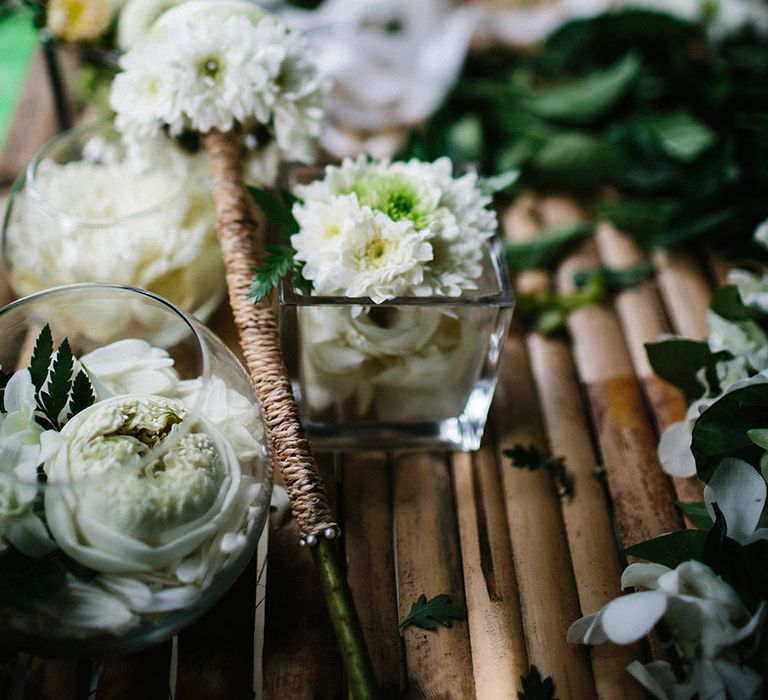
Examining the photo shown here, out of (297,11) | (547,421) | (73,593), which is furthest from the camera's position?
(297,11)

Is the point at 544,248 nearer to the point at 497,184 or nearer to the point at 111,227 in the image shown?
the point at 497,184

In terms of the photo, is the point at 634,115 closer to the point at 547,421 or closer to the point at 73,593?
the point at 547,421

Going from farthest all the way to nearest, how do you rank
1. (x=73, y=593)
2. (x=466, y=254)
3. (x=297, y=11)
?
(x=297, y=11)
(x=466, y=254)
(x=73, y=593)

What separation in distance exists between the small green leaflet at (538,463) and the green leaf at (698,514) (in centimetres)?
8

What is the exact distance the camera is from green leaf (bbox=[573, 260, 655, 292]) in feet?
2.27

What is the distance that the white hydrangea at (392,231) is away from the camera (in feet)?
1.49

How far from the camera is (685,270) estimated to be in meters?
0.71

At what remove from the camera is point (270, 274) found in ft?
1.56

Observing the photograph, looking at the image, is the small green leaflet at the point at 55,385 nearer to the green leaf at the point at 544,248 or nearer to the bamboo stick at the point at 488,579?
the bamboo stick at the point at 488,579

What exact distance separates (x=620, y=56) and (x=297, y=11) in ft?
1.22

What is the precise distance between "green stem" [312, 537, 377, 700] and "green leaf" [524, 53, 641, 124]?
541 millimetres

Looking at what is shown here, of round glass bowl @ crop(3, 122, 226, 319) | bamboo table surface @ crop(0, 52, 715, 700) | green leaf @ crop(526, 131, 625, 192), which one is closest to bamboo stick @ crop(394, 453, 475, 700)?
bamboo table surface @ crop(0, 52, 715, 700)

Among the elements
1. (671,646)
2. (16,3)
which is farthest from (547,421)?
(16,3)

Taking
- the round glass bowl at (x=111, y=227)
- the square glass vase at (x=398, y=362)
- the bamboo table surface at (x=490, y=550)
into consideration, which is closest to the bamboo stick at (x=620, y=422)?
the bamboo table surface at (x=490, y=550)
